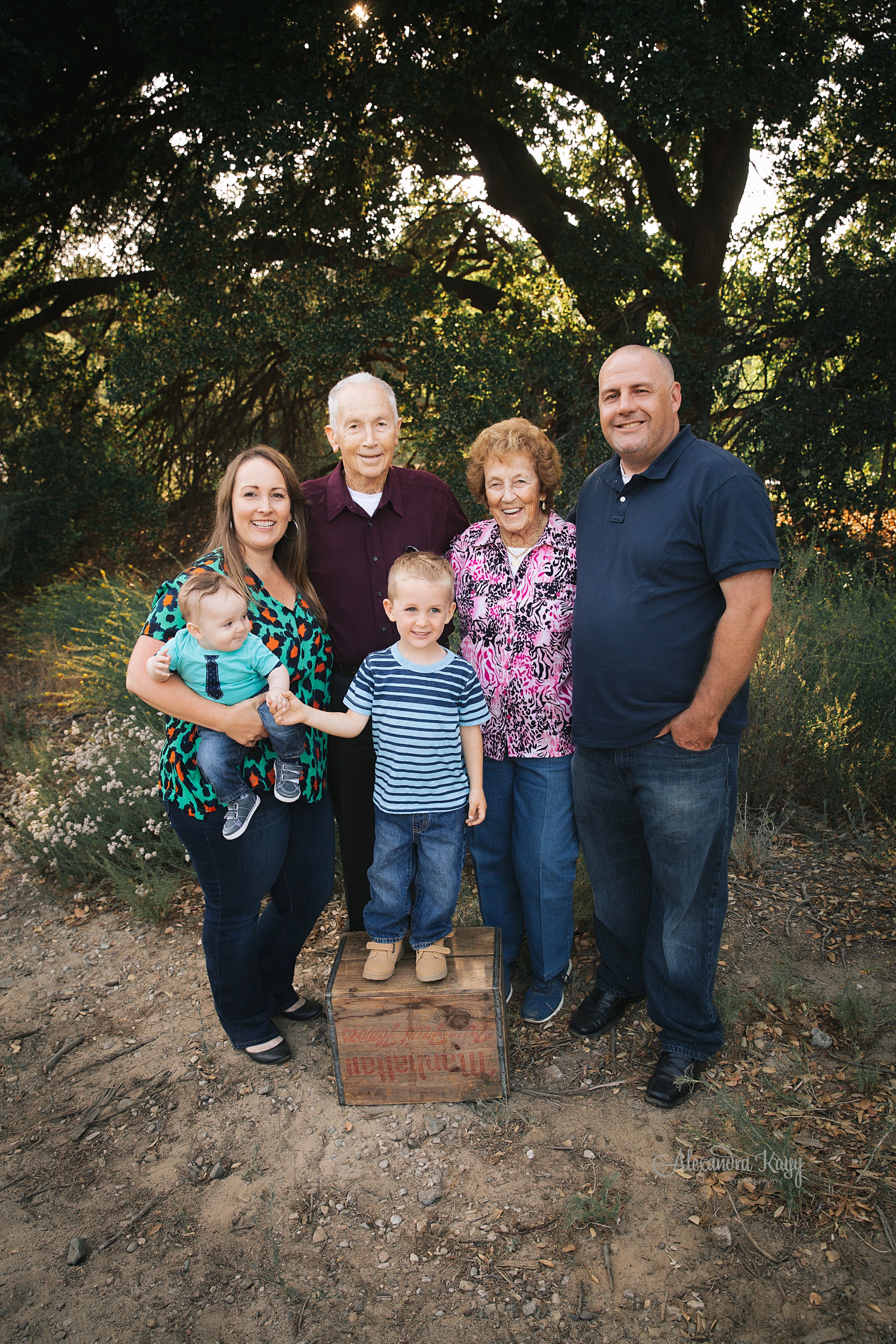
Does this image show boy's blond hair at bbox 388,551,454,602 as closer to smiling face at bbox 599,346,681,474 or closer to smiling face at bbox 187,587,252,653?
smiling face at bbox 187,587,252,653

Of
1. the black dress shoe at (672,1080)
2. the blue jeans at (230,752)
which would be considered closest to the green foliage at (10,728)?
the blue jeans at (230,752)

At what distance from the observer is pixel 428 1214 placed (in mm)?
2385

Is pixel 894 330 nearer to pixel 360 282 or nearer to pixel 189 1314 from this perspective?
pixel 360 282

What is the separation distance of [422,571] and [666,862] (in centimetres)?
121

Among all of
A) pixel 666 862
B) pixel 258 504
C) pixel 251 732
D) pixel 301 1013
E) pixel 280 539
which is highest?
pixel 258 504

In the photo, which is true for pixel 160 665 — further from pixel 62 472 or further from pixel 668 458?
pixel 62 472

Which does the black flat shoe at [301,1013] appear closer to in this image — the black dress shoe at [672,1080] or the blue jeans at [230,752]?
the blue jeans at [230,752]

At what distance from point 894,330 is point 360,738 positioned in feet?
19.3

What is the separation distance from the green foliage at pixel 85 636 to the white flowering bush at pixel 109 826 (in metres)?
0.84

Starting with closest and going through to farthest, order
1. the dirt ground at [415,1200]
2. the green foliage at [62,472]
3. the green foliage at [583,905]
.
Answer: the dirt ground at [415,1200], the green foliage at [583,905], the green foliage at [62,472]

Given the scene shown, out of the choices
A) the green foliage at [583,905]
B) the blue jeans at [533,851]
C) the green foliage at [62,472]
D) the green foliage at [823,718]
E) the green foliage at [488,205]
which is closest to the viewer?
the blue jeans at [533,851]

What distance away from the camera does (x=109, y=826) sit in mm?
4469

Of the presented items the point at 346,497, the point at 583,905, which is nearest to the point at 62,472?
the point at 346,497

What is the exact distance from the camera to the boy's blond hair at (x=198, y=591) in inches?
92.7
